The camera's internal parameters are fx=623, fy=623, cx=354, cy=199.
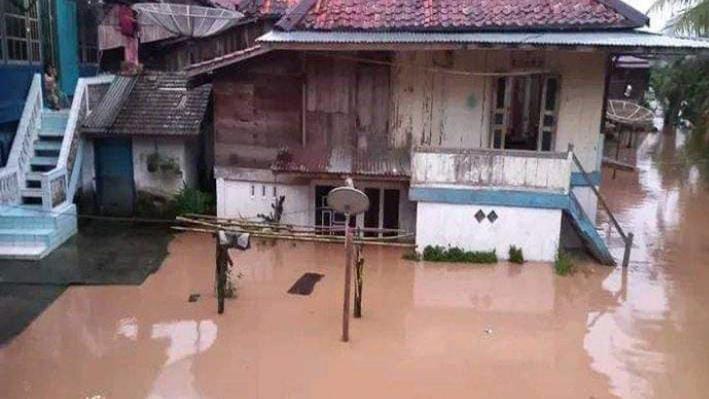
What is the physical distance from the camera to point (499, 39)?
12031 mm

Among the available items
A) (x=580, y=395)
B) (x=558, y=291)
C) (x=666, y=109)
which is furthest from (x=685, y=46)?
(x=666, y=109)

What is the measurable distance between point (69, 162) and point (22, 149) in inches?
38.2

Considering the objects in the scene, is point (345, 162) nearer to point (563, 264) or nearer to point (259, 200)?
point (259, 200)

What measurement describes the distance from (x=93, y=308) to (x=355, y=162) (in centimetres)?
601

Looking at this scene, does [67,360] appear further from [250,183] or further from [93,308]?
[250,183]

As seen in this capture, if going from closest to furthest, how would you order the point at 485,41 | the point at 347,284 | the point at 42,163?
the point at 347,284
the point at 485,41
the point at 42,163

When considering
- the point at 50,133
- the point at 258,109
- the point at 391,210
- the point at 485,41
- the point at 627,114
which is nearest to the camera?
the point at 485,41

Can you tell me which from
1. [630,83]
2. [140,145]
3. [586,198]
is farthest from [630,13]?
[630,83]

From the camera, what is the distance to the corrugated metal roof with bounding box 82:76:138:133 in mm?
14695

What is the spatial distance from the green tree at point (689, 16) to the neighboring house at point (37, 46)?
49.3ft

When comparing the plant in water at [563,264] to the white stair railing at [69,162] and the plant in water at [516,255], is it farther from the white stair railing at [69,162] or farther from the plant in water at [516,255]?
the white stair railing at [69,162]

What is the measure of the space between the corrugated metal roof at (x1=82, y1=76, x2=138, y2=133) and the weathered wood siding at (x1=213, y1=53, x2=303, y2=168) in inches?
107

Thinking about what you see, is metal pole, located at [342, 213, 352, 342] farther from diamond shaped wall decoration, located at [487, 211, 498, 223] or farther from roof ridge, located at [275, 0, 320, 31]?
roof ridge, located at [275, 0, 320, 31]

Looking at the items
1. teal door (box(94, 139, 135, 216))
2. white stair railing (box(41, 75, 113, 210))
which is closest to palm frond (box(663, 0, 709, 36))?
teal door (box(94, 139, 135, 216))
